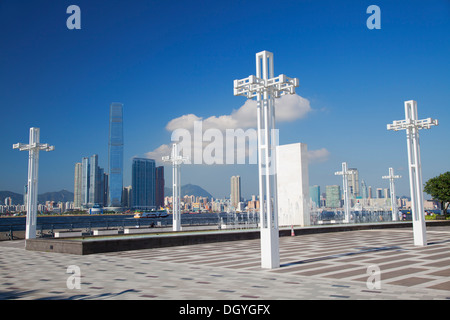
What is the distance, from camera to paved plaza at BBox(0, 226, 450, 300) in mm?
7770

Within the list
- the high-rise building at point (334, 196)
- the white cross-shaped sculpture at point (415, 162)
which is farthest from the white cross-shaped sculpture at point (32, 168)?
the high-rise building at point (334, 196)

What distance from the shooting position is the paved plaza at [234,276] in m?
7.77

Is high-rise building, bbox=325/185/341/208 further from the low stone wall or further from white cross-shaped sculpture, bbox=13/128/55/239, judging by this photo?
white cross-shaped sculpture, bbox=13/128/55/239

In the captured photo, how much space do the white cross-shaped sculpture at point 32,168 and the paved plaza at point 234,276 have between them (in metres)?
7.28

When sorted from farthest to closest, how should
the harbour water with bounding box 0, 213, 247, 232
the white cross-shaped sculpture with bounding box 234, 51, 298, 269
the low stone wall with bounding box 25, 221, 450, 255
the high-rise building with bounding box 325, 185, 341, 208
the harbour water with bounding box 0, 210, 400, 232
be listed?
the high-rise building with bounding box 325, 185, 341, 208 < the harbour water with bounding box 0, 210, 400, 232 < the harbour water with bounding box 0, 213, 247, 232 < the low stone wall with bounding box 25, 221, 450, 255 < the white cross-shaped sculpture with bounding box 234, 51, 298, 269

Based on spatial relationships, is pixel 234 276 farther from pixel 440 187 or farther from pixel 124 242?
pixel 440 187

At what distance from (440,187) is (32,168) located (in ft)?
149

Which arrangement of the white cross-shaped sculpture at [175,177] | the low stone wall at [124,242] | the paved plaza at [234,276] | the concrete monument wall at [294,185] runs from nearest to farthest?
the paved plaza at [234,276] → the low stone wall at [124,242] → the white cross-shaped sculpture at [175,177] → the concrete monument wall at [294,185]

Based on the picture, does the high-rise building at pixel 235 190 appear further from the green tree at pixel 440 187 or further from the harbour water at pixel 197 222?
the green tree at pixel 440 187

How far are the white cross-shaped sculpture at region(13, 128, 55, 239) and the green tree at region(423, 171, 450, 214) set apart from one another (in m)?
44.1

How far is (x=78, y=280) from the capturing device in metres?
9.62

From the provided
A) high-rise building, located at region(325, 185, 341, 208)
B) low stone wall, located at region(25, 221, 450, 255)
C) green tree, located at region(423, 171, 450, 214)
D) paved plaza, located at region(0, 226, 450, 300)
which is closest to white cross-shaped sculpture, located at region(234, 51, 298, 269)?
paved plaza, located at region(0, 226, 450, 300)

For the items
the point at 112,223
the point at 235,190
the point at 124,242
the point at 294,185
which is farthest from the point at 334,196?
the point at 124,242

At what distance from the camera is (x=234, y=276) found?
10.1m
